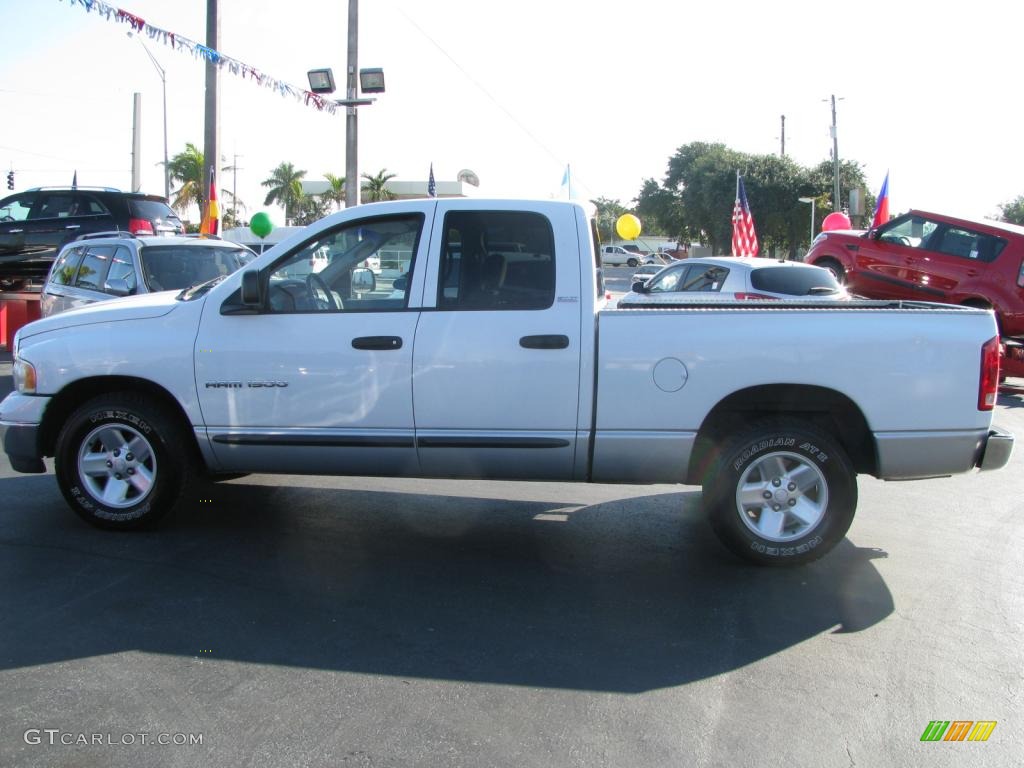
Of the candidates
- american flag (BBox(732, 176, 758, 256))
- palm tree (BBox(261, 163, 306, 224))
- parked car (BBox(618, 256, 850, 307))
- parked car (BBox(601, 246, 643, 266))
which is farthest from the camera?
palm tree (BBox(261, 163, 306, 224))

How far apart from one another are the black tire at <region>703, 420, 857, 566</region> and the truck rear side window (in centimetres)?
135

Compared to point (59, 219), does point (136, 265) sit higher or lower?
lower

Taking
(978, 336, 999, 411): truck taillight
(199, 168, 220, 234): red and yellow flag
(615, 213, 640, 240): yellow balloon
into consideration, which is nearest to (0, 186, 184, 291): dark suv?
(199, 168, 220, 234): red and yellow flag

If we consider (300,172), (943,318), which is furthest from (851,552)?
(300,172)

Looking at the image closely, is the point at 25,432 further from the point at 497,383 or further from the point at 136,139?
the point at 136,139

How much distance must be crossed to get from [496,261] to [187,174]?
52.9 m

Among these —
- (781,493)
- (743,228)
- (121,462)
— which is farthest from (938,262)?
(121,462)

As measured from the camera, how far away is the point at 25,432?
5289mm

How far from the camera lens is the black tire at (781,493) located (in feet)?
15.7

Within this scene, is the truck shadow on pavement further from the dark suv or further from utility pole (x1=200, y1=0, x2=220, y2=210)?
utility pole (x1=200, y1=0, x2=220, y2=210)

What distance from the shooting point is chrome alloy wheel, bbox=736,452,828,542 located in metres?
4.84

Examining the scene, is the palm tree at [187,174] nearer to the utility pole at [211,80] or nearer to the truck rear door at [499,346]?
the utility pole at [211,80]

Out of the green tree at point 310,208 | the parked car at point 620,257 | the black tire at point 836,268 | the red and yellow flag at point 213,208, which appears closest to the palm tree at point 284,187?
the green tree at point 310,208

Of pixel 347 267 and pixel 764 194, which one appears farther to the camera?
pixel 764 194
